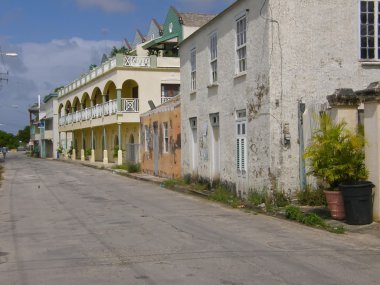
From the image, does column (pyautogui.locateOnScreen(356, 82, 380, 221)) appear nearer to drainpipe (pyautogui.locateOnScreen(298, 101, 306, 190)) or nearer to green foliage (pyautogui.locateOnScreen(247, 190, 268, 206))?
drainpipe (pyautogui.locateOnScreen(298, 101, 306, 190))

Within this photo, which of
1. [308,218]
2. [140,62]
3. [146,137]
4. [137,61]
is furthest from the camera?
[140,62]

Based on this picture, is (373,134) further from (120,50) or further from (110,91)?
(120,50)

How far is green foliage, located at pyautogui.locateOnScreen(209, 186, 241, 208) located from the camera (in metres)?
15.0

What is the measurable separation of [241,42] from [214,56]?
7.72 feet

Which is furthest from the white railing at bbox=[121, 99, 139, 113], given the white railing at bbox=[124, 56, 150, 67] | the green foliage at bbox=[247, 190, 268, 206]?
the green foliage at bbox=[247, 190, 268, 206]

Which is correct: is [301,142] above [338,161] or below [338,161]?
above

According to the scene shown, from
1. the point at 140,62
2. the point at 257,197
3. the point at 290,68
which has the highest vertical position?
the point at 140,62

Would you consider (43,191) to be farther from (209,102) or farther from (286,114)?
(286,114)

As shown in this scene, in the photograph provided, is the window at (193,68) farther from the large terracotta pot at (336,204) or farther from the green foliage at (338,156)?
the large terracotta pot at (336,204)

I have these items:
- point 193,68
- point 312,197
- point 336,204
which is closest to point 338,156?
point 336,204

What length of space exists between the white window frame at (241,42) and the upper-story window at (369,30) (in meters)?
3.15

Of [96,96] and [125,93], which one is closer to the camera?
[125,93]

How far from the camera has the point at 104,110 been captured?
41656mm

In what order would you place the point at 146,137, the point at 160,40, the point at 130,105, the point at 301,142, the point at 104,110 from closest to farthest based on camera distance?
the point at 301,142
the point at 146,137
the point at 130,105
the point at 160,40
the point at 104,110
